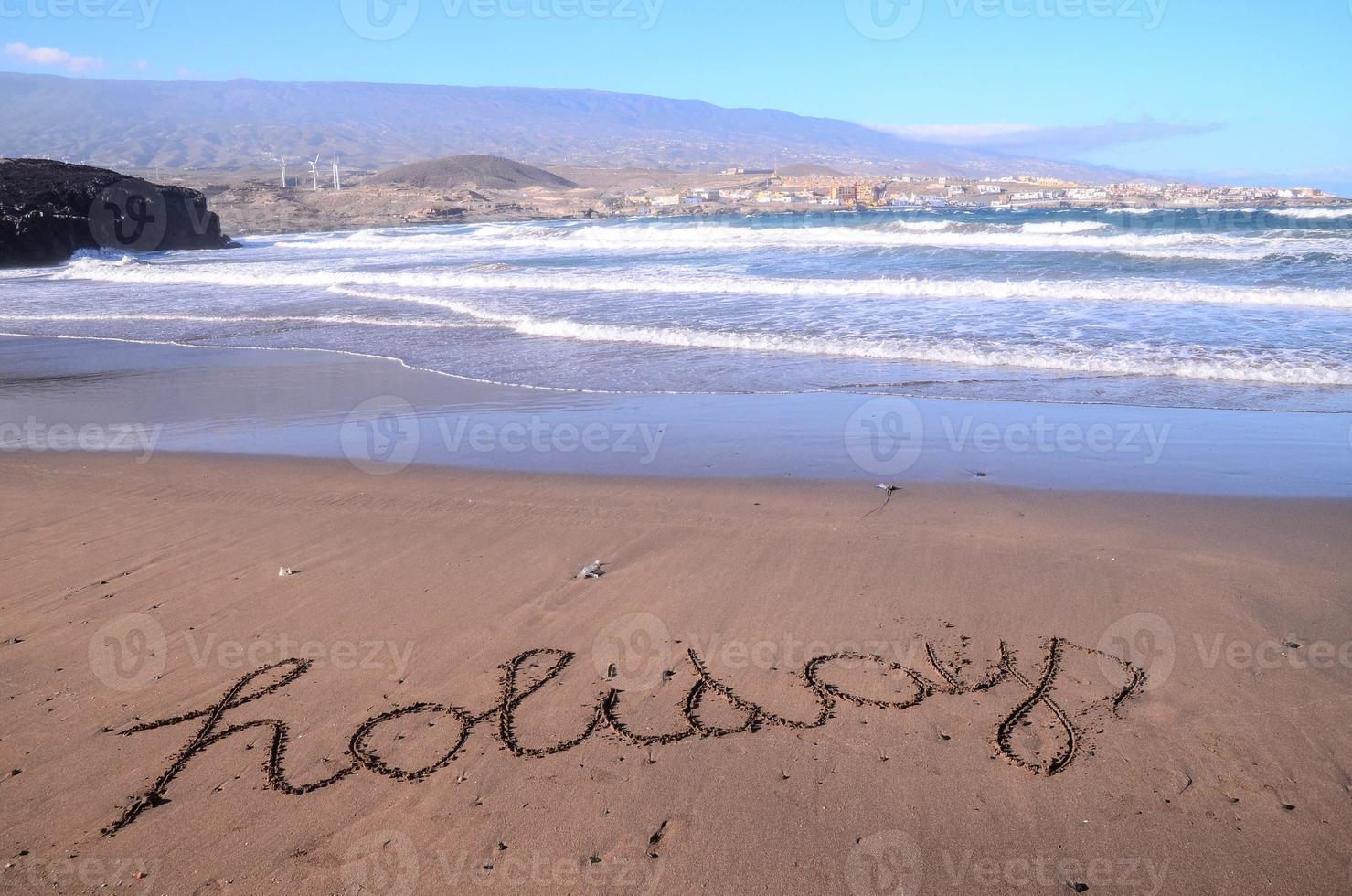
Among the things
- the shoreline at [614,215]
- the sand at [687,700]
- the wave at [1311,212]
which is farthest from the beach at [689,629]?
the shoreline at [614,215]

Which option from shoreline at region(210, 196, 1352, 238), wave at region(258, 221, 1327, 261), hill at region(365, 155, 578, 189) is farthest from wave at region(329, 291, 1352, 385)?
hill at region(365, 155, 578, 189)

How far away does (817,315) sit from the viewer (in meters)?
14.2

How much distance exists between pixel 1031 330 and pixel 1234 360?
9.21 feet

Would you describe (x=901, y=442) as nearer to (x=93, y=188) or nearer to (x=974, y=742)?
(x=974, y=742)

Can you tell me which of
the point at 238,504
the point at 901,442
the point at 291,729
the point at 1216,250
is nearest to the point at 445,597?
the point at 291,729

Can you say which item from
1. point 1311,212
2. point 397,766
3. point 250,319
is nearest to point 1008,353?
point 397,766

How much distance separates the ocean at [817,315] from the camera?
9594 millimetres

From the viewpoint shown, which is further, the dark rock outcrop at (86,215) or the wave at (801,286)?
the dark rock outcrop at (86,215)

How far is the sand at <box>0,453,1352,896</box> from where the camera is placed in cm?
260

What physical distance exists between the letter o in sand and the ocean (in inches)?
249

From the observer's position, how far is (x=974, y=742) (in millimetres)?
3098

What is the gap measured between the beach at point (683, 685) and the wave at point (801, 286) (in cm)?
1086

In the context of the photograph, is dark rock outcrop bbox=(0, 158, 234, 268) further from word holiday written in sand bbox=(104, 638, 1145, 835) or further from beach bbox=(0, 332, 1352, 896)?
word holiday written in sand bbox=(104, 638, 1145, 835)

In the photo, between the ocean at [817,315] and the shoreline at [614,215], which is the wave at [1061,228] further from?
the shoreline at [614,215]
